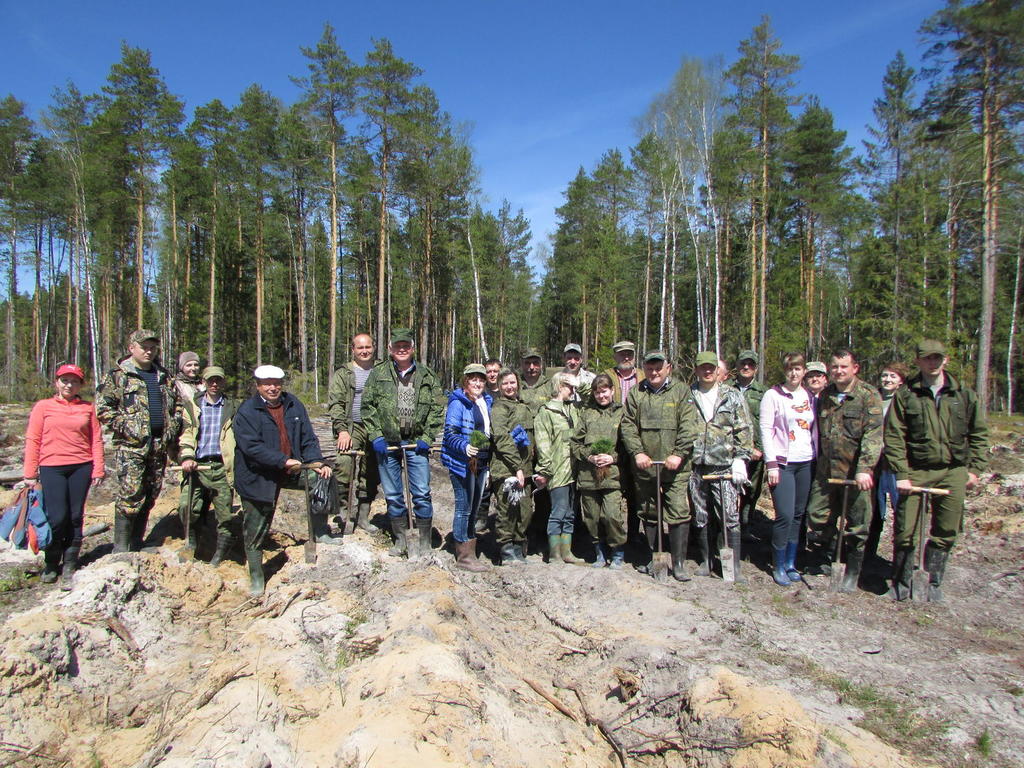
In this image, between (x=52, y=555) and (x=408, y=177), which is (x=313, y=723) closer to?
(x=52, y=555)

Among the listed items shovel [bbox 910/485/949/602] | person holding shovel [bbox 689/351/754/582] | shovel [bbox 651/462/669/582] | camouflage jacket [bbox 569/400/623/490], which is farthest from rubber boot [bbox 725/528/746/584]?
shovel [bbox 910/485/949/602]

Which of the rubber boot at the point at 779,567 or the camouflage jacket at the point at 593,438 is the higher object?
the camouflage jacket at the point at 593,438

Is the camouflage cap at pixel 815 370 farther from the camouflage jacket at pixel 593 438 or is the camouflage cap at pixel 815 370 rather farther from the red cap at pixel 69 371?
the red cap at pixel 69 371

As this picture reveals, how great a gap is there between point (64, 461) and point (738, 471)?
622 cm

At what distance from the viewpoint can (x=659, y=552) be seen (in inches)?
222

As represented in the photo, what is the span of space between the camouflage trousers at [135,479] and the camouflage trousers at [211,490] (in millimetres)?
391

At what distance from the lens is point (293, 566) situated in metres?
5.52

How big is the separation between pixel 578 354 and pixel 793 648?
11.9ft

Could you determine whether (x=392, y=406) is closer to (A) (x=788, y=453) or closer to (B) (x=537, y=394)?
(B) (x=537, y=394)

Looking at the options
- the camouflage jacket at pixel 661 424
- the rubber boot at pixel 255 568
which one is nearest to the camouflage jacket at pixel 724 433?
the camouflage jacket at pixel 661 424

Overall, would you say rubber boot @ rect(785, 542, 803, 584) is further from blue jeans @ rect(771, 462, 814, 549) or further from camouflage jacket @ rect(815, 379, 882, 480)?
camouflage jacket @ rect(815, 379, 882, 480)

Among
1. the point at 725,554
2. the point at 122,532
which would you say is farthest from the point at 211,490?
the point at 725,554

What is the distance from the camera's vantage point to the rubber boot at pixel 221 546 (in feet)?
18.6

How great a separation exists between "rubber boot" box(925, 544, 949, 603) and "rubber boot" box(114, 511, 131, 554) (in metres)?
7.40
